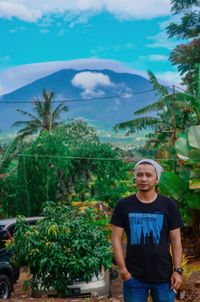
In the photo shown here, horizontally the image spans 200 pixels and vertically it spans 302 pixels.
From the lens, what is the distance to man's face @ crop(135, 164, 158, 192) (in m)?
3.89

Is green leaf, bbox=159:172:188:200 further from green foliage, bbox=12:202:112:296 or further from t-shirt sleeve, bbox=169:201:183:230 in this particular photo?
t-shirt sleeve, bbox=169:201:183:230

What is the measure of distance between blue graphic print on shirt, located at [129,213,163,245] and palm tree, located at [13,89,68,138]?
135 feet

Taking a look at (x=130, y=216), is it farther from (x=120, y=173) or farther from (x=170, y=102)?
(x=120, y=173)

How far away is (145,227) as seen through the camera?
12.4 ft

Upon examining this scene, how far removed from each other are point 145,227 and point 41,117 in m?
42.3

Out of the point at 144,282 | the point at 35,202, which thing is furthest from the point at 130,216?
the point at 35,202

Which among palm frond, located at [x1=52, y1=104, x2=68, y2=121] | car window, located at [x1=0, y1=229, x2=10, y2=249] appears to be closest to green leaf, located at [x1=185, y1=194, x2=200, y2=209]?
car window, located at [x1=0, y1=229, x2=10, y2=249]

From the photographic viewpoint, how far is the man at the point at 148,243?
12.5ft

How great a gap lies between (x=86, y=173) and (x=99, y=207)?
6.72 meters

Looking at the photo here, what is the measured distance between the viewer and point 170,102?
20078 mm

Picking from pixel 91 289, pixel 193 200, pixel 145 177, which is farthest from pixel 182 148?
pixel 145 177

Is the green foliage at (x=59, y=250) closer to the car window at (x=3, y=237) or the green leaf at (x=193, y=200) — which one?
the car window at (x=3, y=237)

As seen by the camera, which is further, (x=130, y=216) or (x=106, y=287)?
(x=106, y=287)

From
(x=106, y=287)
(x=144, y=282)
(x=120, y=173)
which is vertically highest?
(x=120, y=173)
